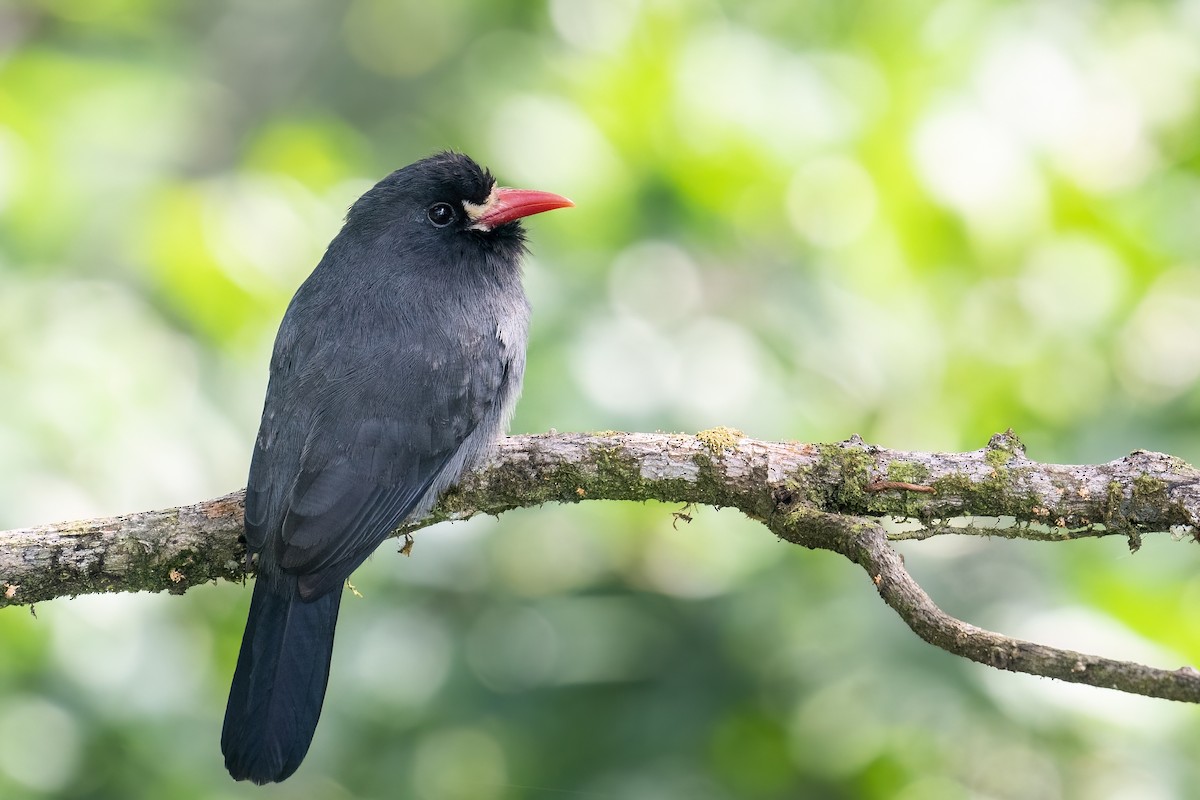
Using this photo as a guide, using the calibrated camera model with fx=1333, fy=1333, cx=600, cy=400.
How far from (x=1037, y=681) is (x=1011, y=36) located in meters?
2.18

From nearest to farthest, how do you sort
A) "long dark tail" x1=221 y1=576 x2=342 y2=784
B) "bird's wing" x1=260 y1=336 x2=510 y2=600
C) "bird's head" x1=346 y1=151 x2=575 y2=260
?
"long dark tail" x1=221 y1=576 x2=342 y2=784
"bird's wing" x1=260 y1=336 x2=510 y2=600
"bird's head" x1=346 y1=151 x2=575 y2=260

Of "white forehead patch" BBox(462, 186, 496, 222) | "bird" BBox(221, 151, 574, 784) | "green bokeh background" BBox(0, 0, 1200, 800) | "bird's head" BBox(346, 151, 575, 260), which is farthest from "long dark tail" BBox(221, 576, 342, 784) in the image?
Result: "white forehead patch" BBox(462, 186, 496, 222)

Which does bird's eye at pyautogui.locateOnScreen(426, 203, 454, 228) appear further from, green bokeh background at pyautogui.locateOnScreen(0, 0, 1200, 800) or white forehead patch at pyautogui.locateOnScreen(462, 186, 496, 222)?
green bokeh background at pyautogui.locateOnScreen(0, 0, 1200, 800)

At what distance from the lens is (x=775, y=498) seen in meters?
3.29

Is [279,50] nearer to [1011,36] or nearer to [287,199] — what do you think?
[287,199]

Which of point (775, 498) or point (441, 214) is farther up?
point (441, 214)

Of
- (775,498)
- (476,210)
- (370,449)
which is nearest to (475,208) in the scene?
(476,210)

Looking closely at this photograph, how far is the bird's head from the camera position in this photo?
436 cm

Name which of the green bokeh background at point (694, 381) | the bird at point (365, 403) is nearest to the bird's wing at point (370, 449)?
the bird at point (365, 403)

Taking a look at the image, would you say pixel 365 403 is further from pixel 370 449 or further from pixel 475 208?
pixel 475 208

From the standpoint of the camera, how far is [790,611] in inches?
167

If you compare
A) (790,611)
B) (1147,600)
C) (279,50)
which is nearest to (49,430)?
(790,611)

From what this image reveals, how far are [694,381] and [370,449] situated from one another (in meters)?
1.09

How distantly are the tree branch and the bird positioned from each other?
20 cm
